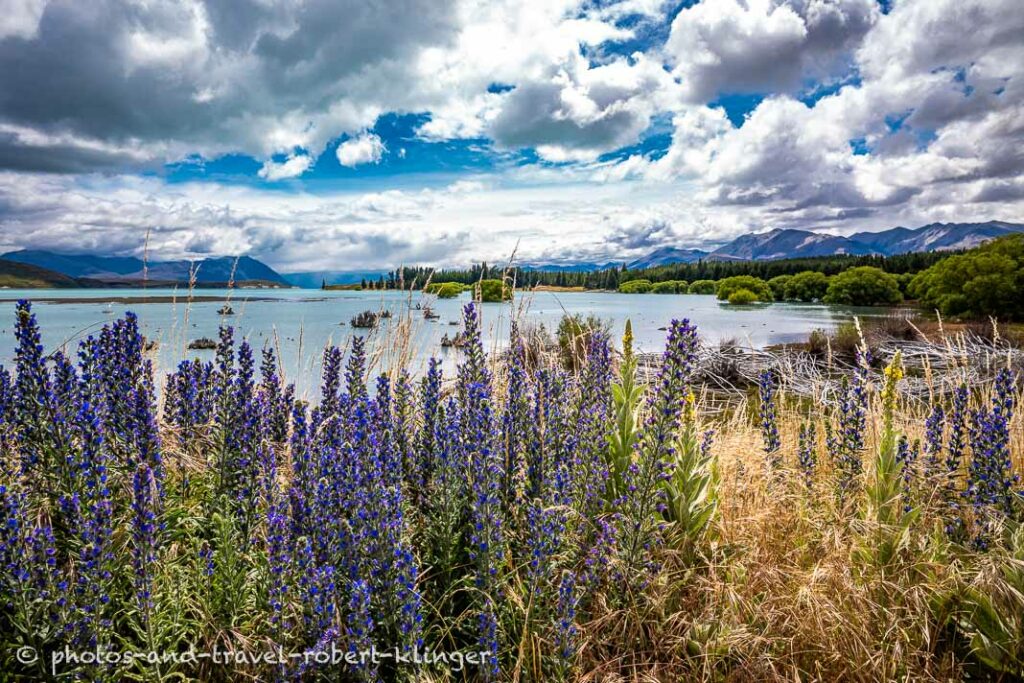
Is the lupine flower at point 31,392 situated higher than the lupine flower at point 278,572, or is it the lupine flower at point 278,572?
the lupine flower at point 31,392

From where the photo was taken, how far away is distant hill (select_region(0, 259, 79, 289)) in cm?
8281

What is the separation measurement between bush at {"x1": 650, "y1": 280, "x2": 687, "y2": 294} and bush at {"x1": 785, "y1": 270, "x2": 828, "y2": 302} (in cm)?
2437

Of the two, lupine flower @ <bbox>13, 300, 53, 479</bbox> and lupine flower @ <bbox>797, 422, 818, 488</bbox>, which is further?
lupine flower @ <bbox>797, 422, 818, 488</bbox>

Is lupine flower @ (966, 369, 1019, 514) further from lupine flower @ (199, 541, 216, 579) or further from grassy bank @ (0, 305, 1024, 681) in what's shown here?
lupine flower @ (199, 541, 216, 579)

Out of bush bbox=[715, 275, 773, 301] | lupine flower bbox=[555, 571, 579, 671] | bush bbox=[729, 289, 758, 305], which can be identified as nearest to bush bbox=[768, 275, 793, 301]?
bush bbox=[715, 275, 773, 301]

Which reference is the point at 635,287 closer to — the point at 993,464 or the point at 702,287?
the point at 702,287

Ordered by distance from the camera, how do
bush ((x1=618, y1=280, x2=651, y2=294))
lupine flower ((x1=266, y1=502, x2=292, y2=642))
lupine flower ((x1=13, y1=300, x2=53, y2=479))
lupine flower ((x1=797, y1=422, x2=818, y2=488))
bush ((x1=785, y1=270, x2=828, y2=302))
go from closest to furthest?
lupine flower ((x1=266, y1=502, x2=292, y2=642)), lupine flower ((x1=13, y1=300, x2=53, y2=479)), lupine flower ((x1=797, y1=422, x2=818, y2=488)), bush ((x1=785, y1=270, x2=828, y2=302)), bush ((x1=618, y1=280, x2=651, y2=294))

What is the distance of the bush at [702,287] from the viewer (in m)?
99.0

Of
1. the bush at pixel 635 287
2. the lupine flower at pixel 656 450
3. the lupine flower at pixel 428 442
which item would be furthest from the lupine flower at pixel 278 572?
the bush at pixel 635 287

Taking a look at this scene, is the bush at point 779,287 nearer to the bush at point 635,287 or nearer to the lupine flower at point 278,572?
the bush at point 635,287

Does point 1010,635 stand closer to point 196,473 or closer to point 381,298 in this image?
point 196,473

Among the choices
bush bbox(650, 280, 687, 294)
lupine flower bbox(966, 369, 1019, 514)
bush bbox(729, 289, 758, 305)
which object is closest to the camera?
lupine flower bbox(966, 369, 1019, 514)

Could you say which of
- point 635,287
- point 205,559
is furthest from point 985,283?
point 635,287

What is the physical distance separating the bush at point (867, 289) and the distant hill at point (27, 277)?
11400 cm
